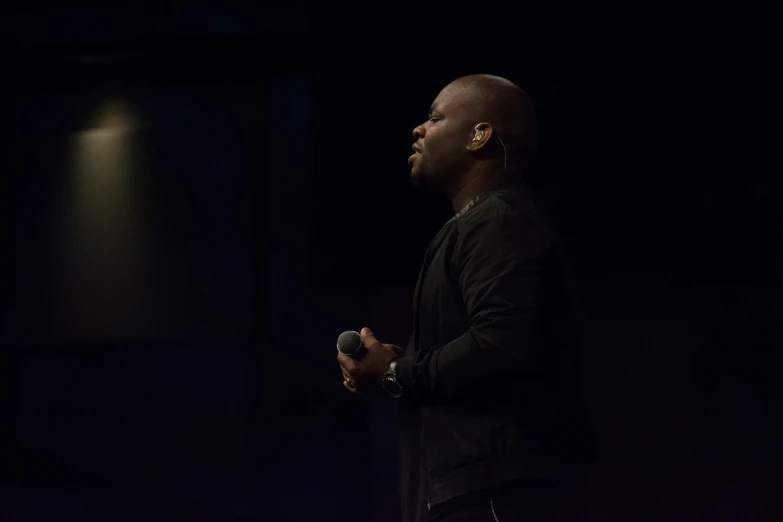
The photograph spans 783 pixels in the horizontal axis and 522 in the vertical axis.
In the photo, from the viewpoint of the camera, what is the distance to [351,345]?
1.51m

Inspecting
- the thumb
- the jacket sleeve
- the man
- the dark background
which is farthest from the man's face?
the dark background

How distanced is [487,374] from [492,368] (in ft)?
0.04

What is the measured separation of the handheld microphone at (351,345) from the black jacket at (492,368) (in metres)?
0.08

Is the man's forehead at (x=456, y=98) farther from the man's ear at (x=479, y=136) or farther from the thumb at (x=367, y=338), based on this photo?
the thumb at (x=367, y=338)

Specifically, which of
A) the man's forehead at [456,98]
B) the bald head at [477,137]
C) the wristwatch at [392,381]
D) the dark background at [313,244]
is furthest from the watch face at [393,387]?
the dark background at [313,244]

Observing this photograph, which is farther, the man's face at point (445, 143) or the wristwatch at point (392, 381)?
the man's face at point (445, 143)

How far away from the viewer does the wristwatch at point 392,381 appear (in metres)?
1.47

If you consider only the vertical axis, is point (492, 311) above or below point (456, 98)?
below

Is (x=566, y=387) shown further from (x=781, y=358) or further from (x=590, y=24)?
(x=590, y=24)

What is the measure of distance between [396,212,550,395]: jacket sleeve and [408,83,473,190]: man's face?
0.24 metres

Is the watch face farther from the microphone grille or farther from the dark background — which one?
the dark background

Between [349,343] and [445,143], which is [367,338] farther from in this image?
[445,143]

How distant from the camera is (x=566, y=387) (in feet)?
4.80

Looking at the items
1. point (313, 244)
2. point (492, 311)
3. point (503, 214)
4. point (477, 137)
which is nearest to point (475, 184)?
point (477, 137)
